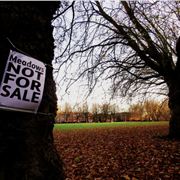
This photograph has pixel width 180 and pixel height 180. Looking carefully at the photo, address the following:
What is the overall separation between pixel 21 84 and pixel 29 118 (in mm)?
354

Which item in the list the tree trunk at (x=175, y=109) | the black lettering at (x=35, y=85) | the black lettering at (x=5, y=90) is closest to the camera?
the black lettering at (x=5, y=90)

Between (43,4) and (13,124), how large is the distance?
1.28 m

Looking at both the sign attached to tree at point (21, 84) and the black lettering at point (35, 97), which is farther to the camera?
the black lettering at point (35, 97)

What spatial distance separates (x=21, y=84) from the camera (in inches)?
88.3

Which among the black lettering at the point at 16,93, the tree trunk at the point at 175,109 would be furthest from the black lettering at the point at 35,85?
the tree trunk at the point at 175,109

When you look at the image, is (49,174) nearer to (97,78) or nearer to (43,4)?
(43,4)

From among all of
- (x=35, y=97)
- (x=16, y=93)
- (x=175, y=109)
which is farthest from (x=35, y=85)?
(x=175, y=109)

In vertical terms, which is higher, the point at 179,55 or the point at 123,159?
the point at 179,55

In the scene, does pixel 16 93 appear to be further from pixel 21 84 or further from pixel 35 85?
pixel 35 85

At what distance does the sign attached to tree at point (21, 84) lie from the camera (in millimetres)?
2156

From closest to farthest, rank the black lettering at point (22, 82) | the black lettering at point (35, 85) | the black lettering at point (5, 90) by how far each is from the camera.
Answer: the black lettering at point (5, 90), the black lettering at point (22, 82), the black lettering at point (35, 85)

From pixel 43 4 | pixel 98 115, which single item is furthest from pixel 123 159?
pixel 98 115

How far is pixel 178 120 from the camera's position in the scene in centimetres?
1320

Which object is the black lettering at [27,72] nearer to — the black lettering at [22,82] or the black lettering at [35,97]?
the black lettering at [22,82]
